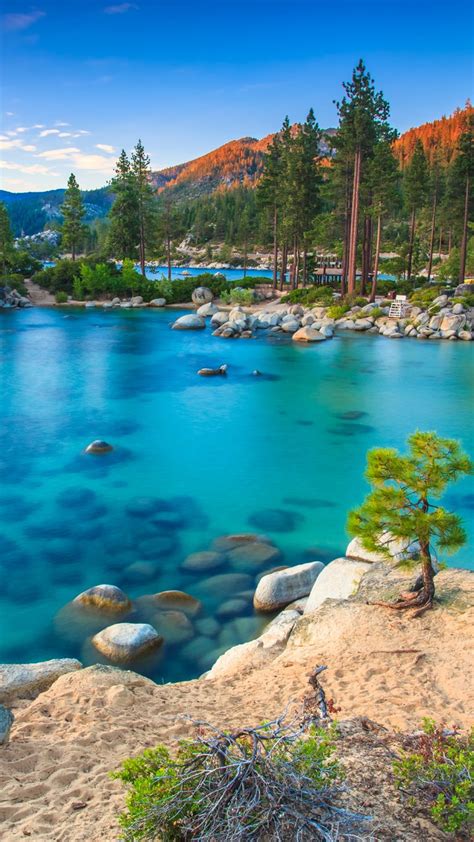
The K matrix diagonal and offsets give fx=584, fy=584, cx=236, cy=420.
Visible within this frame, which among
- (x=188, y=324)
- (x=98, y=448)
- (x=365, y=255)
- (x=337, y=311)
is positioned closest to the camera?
(x=98, y=448)

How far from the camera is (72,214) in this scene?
178ft

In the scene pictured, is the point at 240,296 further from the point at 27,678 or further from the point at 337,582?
the point at 27,678

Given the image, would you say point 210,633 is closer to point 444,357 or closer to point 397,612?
point 397,612

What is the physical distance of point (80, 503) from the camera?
39.8 feet

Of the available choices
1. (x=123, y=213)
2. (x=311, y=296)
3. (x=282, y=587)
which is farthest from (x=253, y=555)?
(x=123, y=213)

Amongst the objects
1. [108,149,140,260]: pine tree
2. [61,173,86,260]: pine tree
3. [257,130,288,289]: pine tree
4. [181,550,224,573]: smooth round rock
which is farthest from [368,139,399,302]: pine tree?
[181,550,224,573]: smooth round rock

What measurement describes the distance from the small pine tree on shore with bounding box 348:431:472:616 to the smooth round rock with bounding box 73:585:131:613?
11.8ft

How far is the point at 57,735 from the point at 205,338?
98.5 feet

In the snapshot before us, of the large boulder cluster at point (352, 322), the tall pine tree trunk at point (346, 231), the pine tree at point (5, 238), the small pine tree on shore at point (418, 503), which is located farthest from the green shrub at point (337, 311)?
the small pine tree on shore at point (418, 503)

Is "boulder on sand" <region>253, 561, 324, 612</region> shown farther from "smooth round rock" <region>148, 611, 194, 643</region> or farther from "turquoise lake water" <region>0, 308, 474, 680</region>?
"smooth round rock" <region>148, 611, 194, 643</region>

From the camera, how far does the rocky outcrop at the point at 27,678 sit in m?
5.73

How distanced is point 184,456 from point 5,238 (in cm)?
3825

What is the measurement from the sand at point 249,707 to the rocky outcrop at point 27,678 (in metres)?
0.32

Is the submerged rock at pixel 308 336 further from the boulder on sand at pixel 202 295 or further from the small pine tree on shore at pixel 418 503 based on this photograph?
the small pine tree on shore at pixel 418 503
